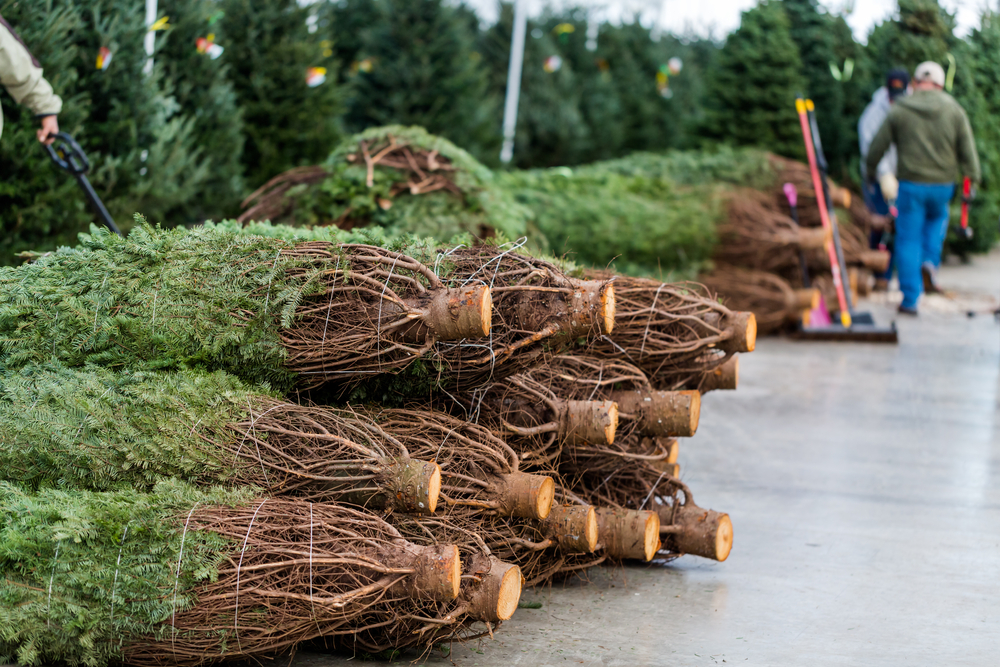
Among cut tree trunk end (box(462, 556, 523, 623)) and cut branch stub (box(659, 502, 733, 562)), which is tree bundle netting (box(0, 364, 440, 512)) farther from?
cut branch stub (box(659, 502, 733, 562))

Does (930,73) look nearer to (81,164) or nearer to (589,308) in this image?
(589,308)

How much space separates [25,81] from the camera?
4988mm

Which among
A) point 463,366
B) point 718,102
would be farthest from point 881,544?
point 718,102

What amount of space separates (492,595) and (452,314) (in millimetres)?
863

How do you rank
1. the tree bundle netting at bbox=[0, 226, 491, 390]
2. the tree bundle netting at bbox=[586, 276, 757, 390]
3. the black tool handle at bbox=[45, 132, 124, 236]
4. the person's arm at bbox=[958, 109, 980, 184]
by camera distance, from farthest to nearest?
the person's arm at bbox=[958, 109, 980, 184] < the black tool handle at bbox=[45, 132, 124, 236] < the tree bundle netting at bbox=[586, 276, 757, 390] < the tree bundle netting at bbox=[0, 226, 491, 390]

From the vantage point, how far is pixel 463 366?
3.32 metres

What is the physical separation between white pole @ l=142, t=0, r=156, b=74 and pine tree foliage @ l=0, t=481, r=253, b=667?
4.98 metres

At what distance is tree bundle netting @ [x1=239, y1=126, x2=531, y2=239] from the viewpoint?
20.0ft

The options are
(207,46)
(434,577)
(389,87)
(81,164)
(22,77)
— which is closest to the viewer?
(434,577)

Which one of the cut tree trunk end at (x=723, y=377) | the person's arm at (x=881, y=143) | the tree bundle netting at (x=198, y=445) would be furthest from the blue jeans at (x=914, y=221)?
the tree bundle netting at (x=198, y=445)

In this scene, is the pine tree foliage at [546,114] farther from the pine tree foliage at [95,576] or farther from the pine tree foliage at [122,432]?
the pine tree foliage at [95,576]

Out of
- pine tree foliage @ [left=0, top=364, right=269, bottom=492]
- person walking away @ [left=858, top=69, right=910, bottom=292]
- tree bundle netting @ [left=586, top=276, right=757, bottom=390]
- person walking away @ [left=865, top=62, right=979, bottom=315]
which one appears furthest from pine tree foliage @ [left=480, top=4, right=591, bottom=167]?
pine tree foliage @ [left=0, top=364, right=269, bottom=492]

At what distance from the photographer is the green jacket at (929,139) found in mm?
9453

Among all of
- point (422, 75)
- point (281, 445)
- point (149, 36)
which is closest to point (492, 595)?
point (281, 445)
